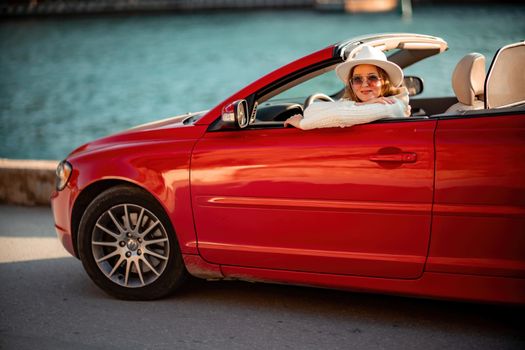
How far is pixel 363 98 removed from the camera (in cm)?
429

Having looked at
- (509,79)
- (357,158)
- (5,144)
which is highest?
(509,79)

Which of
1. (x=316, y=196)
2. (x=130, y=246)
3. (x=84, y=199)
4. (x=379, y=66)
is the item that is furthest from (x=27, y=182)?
(x=379, y=66)

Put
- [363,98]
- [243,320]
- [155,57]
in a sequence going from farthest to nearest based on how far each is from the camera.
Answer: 1. [155,57]
2. [243,320]
3. [363,98]

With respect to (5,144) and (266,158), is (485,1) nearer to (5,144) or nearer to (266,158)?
(5,144)

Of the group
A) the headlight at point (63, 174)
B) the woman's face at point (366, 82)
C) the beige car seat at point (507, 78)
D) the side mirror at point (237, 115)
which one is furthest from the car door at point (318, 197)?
the headlight at point (63, 174)

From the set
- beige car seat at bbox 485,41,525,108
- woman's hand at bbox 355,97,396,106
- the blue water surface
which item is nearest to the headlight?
woman's hand at bbox 355,97,396,106

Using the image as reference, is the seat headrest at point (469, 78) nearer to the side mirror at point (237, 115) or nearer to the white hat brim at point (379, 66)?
the white hat brim at point (379, 66)

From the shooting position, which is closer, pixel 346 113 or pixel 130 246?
pixel 346 113

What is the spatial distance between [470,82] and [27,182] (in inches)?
202

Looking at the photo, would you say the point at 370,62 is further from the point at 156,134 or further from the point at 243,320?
the point at 243,320

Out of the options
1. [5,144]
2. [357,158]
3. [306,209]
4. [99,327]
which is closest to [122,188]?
[99,327]

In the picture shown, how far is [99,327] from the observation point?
435cm

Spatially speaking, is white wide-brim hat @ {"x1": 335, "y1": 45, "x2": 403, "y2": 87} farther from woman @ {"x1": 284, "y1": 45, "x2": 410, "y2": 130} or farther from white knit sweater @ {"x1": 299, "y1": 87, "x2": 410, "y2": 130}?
white knit sweater @ {"x1": 299, "y1": 87, "x2": 410, "y2": 130}

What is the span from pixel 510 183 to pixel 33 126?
39.3 metres
